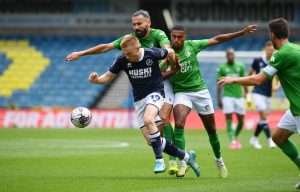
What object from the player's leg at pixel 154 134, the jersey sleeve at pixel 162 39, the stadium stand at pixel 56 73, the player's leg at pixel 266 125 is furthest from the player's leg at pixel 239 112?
the stadium stand at pixel 56 73

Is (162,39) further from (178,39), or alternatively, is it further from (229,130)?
(229,130)

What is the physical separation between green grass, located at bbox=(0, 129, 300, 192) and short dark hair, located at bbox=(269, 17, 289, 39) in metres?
2.33

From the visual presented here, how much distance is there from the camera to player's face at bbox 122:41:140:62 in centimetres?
1366

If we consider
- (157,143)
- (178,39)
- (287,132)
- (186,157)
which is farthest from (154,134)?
(287,132)

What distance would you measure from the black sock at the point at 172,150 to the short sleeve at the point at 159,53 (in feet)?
4.73

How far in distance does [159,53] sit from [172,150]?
1.71m

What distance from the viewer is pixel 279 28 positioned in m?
11.6

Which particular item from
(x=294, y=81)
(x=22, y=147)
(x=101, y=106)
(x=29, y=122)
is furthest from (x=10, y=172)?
(x=101, y=106)

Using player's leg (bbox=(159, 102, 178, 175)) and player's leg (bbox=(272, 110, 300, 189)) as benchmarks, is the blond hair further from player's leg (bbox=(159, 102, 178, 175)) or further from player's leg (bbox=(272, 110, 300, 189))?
player's leg (bbox=(272, 110, 300, 189))

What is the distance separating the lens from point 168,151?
14086mm

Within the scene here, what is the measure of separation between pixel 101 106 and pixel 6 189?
98.3 feet

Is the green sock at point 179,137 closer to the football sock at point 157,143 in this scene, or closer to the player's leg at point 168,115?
the player's leg at point 168,115

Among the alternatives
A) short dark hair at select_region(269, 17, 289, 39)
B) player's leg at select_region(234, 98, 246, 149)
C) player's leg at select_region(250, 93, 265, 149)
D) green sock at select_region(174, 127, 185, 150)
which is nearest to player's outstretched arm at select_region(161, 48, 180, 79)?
green sock at select_region(174, 127, 185, 150)

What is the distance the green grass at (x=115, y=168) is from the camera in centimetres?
1259
